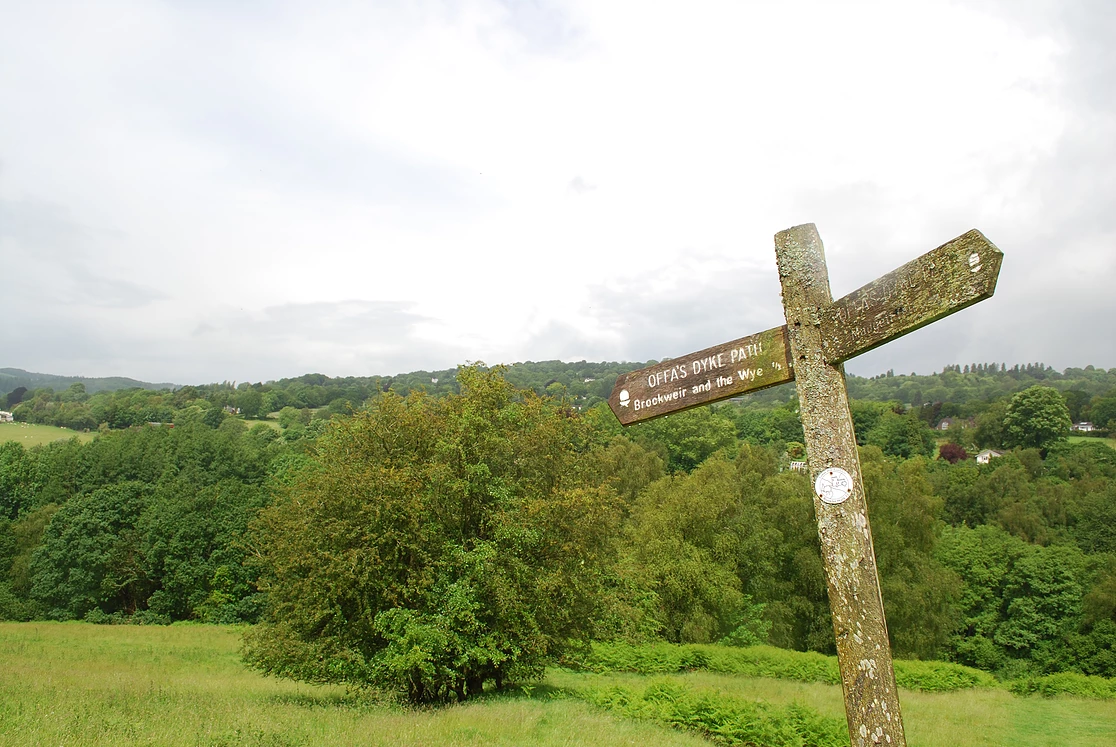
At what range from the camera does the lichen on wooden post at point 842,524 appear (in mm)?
2641

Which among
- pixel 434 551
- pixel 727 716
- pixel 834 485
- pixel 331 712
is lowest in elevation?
pixel 727 716

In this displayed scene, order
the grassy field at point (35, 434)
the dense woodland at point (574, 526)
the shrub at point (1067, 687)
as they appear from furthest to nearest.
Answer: the grassy field at point (35, 434) < the shrub at point (1067, 687) < the dense woodland at point (574, 526)

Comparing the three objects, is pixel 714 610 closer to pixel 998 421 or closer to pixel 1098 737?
pixel 1098 737

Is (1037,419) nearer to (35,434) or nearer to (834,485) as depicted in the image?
(834,485)

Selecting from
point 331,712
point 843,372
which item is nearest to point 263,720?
point 331,712

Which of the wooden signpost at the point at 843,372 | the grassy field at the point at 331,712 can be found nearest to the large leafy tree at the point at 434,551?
the grassy field at the point at 331,712

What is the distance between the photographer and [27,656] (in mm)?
20531

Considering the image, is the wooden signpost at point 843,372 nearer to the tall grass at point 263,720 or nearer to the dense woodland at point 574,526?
the tall grass at point 263,720

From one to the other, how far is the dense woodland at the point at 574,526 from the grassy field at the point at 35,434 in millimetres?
25630

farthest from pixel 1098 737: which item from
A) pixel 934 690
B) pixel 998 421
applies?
pixel 998 421

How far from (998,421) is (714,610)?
73.5 m

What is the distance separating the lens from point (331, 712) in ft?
33.0

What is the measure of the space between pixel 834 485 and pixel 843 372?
51 cm

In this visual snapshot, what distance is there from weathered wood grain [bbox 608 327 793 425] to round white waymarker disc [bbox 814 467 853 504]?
0.46m
